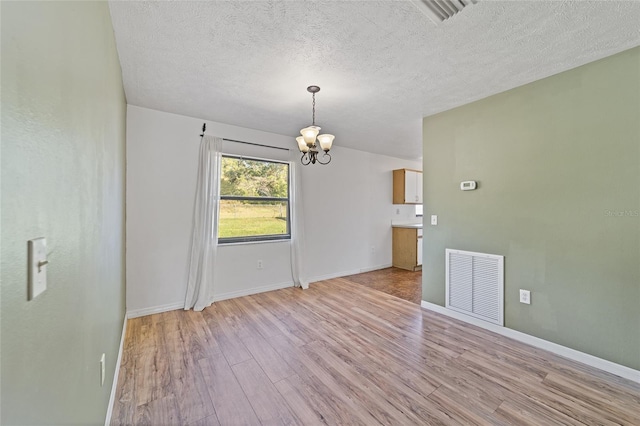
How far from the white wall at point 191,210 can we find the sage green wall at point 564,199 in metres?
A: 2.21

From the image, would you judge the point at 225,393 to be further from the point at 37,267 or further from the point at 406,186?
the point at 406,186

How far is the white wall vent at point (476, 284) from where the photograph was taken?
2768mm

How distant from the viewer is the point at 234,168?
3812 millimetres

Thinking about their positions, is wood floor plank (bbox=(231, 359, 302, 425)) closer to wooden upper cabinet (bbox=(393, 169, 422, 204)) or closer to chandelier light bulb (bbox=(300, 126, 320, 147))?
chandelier light bulb (bbox=(300, 126, 320, 147))

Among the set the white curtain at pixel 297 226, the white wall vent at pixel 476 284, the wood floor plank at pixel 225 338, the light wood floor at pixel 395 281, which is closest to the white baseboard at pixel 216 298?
the white curtain at pixel 297 226

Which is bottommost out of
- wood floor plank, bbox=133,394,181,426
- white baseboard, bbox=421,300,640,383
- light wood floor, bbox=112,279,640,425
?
wood floor plank, bbox=133,394,181,426

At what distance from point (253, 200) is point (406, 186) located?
3408mm

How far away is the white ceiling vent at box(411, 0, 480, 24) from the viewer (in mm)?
1581

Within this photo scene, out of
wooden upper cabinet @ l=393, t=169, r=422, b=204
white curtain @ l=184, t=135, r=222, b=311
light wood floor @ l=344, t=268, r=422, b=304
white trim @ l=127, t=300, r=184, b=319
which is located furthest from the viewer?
wooden upper cabinet @ l=393, t=169, r=422, b=204

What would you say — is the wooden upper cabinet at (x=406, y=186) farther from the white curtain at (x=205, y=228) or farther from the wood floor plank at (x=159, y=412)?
the wood floor plank at (x=159, y=412)

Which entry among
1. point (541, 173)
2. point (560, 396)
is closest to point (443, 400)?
point (560, 396)

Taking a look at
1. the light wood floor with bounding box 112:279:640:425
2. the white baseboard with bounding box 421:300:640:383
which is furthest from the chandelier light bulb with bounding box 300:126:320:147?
the white baseboard with bounding box 421:300:640:383

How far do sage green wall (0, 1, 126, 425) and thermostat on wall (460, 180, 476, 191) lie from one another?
3.22 meters

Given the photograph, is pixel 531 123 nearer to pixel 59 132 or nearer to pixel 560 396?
pixel 560 396
